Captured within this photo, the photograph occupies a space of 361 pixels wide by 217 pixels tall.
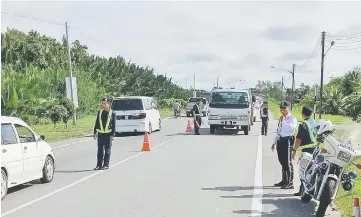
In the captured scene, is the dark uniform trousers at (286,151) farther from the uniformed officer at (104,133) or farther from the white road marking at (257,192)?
the uniformed officer at (104,133)

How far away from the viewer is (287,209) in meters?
8.60

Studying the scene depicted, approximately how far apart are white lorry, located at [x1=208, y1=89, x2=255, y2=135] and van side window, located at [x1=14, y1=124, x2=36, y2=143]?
15.6m

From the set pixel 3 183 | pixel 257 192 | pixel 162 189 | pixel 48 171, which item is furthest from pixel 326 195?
pixel 48 171

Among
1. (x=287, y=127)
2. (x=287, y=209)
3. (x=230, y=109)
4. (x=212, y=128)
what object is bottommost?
(x=287, y=209)

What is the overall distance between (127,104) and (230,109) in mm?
5080

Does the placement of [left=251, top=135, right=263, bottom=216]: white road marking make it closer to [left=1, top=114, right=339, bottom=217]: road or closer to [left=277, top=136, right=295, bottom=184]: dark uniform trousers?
[left=1, top=114, right=339, bottom=217]: road

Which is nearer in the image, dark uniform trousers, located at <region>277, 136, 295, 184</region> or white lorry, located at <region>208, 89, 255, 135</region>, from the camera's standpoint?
dark uniform trousers, located at <region>277, 136, 295, 184</region>

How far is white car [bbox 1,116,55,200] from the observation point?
9.43 m

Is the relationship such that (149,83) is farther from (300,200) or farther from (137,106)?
(300,200)

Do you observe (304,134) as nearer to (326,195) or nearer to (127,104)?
(326,195)

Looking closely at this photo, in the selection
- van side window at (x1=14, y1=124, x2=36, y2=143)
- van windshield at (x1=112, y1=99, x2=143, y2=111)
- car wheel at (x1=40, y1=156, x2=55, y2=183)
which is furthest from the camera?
van windshield at (x1=112, y1=99, x2=143, y2=111)

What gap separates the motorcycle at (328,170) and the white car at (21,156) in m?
5.31

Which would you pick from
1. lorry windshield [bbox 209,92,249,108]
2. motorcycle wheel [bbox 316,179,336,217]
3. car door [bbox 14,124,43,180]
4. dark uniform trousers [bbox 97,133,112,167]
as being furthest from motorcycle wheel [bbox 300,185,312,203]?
lorry windshield [bbox 209,92,249,108]

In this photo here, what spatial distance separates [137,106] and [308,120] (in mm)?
16531
